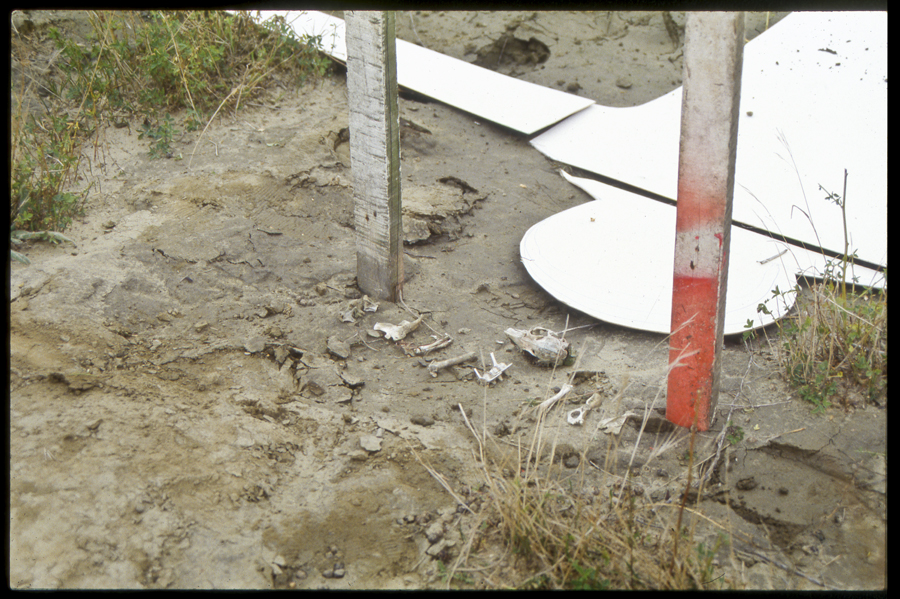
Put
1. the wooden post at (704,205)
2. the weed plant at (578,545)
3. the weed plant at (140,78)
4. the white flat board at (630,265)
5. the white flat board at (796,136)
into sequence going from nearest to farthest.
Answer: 1. the weed plant at (578,545)
2. the wooden post at (704,205)
3. the white flat board at (630,265)
4. the white flat board at (796,136)
5. the weed plant at (140,78)

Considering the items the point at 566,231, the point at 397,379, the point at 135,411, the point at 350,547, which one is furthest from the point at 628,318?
the point at 135,411

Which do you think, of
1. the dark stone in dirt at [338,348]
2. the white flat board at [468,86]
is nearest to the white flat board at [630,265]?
the dark stone in dirt at [338,348]

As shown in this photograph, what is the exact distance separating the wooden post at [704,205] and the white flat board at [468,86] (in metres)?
3.14

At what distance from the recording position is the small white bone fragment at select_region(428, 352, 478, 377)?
9.77ft

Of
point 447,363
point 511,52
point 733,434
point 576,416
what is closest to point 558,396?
point 576,416

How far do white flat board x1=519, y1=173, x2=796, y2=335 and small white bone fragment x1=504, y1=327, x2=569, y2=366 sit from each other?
1.16 ft

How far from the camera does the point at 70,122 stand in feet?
14.2

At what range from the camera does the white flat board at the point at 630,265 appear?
327cm

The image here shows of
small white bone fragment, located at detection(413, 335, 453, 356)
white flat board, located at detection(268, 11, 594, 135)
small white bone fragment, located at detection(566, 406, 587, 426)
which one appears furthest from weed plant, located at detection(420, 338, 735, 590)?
white flat board, located at detection(268, 11, 594, 135)

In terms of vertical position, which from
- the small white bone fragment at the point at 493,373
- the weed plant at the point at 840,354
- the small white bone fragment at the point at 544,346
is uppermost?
the weed plant at the point at 840,354

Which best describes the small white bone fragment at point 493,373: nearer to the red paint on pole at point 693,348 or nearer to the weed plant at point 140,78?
the red paint on pole at point 693,348

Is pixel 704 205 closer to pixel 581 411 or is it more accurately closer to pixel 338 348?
pixel 581 411

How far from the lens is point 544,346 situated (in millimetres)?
3006

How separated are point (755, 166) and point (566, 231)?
147cm
